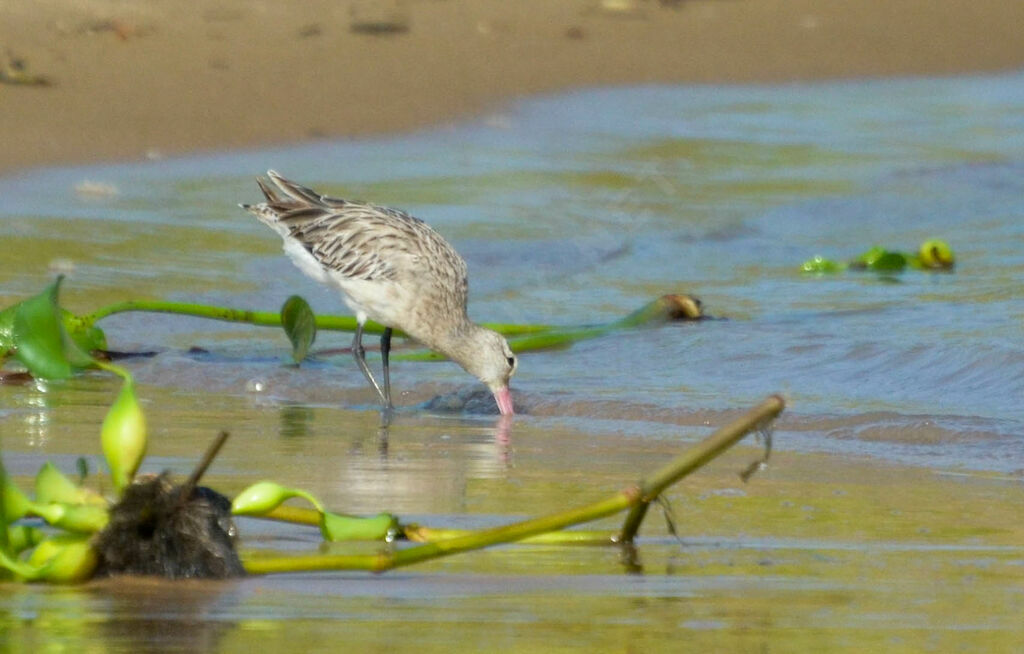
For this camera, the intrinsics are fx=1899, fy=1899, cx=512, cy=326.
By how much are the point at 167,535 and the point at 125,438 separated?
20 centimetres

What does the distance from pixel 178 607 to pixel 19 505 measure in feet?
1.00

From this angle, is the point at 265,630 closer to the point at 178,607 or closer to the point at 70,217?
the point at 178,607

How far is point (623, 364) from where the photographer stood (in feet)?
23.0

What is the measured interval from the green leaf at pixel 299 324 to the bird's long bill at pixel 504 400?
76 cm

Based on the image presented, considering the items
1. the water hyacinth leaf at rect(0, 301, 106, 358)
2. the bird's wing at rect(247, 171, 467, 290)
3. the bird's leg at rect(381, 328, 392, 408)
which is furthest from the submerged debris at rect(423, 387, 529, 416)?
the water hyacinth leaf at rect(0, 301, 106, 358)

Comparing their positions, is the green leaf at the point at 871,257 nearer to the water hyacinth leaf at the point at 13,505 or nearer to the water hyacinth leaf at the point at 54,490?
the water hyacinth leaf at the point at 54,490

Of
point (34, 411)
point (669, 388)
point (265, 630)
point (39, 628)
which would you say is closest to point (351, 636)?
point (265, 630)

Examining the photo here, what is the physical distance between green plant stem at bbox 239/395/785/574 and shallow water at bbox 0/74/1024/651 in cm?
10

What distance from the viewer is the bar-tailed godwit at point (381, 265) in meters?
7.42

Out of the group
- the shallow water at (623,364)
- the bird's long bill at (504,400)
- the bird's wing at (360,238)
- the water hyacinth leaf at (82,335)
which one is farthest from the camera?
the bird's wing at (360,238)

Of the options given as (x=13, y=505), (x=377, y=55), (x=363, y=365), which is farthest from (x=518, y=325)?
(x=377, y=55)

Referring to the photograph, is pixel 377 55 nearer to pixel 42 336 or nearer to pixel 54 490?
pixel 42 336

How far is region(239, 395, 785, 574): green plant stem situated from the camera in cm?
299

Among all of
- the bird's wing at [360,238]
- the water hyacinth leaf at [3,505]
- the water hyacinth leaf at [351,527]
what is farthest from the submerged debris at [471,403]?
the water hyacinth leaf at [3,505]
